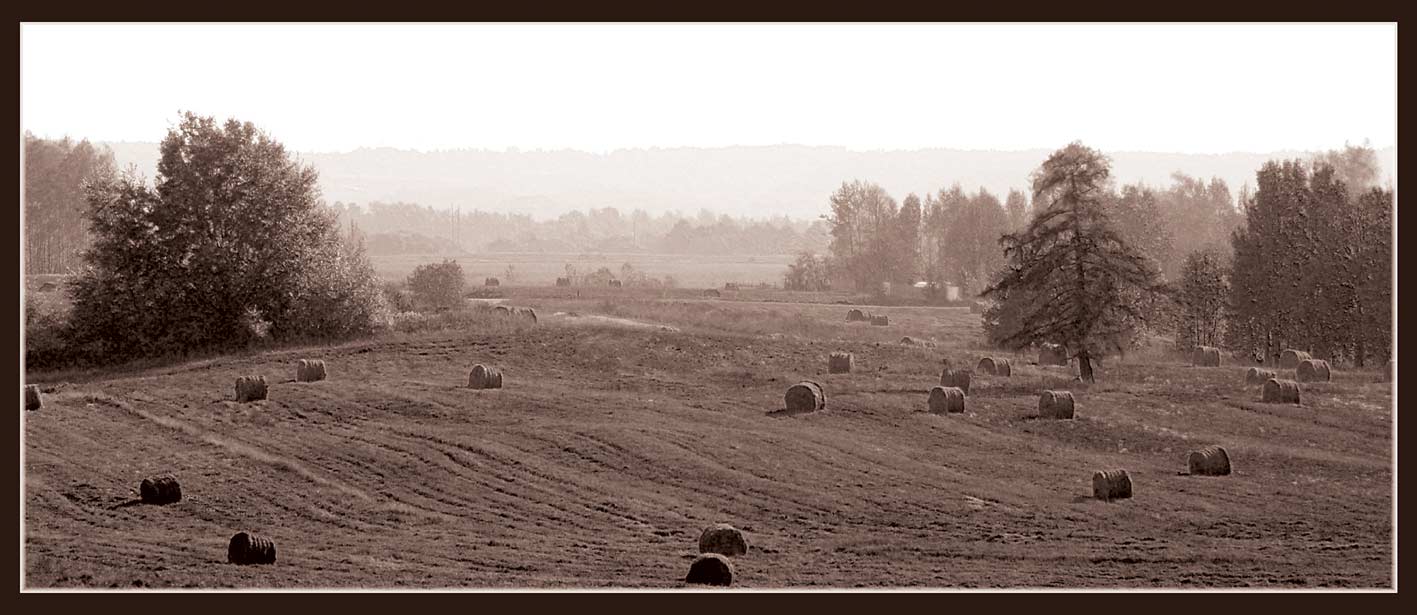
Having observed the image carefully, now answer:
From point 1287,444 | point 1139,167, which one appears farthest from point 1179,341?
point 1139,167

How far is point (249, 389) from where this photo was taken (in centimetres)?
5131

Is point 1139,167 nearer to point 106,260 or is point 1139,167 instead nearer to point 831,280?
point 831,280

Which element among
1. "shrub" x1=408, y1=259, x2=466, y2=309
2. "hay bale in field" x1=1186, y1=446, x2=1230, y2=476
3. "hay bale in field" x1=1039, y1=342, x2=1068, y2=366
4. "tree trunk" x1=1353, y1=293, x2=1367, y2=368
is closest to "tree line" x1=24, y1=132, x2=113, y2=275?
"shrub" x1=408, y1=259, x2=466, y2=309

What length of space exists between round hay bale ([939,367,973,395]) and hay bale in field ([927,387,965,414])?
4992mm

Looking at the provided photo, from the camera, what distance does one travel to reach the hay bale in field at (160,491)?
37219 mm

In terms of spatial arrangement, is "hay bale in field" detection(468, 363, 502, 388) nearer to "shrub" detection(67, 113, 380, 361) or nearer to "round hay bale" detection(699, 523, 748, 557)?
"shrub" detection(67, 113, 380, 361)

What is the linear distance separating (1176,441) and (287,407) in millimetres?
30585

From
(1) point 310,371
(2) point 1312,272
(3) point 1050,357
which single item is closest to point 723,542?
(1) point 310,371

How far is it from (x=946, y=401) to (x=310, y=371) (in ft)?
79.0

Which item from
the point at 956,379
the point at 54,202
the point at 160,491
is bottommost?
the point at 160,491

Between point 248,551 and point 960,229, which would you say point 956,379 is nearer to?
point 248,551

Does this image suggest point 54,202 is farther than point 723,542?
Yes

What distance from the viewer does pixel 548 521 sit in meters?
36.9

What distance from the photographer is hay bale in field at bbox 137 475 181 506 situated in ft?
122
